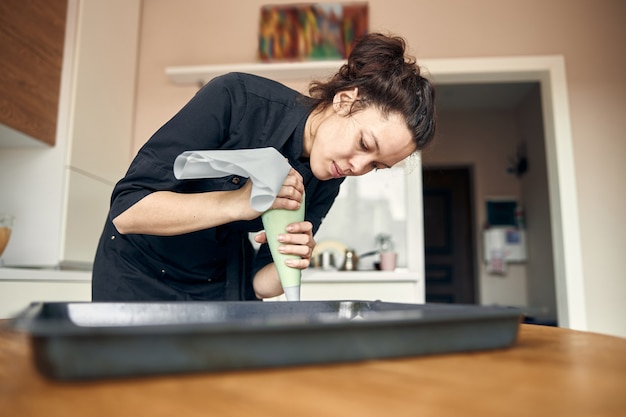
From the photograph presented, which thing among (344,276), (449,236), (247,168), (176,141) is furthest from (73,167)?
(449,236)

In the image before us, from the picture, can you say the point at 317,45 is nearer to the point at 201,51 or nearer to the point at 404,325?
the point at 201,51

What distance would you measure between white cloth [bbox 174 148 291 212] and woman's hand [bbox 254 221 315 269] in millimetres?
120

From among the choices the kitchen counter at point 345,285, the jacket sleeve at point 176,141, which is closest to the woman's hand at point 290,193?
the jacket sleeve at point 176,141

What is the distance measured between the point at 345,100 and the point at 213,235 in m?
0.40

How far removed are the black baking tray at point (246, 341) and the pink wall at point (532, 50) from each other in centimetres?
284

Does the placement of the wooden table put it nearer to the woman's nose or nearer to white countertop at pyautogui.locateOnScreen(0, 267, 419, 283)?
the woman's nose

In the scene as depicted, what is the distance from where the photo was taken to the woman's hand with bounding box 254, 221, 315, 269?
96 cm

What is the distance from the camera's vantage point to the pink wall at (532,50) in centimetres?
293

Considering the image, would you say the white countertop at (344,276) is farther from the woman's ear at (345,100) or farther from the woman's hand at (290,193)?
the woman's hand at (290,193)

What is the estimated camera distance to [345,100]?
1163 millimetres

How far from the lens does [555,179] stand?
3.00m

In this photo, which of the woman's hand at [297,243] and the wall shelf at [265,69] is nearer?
the woman's hand at [297,243]

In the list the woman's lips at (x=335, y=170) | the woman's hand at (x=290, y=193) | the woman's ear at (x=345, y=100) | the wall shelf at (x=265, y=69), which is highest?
the wall shelf at (x=265, y=69)

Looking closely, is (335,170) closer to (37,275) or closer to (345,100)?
(345,100)
